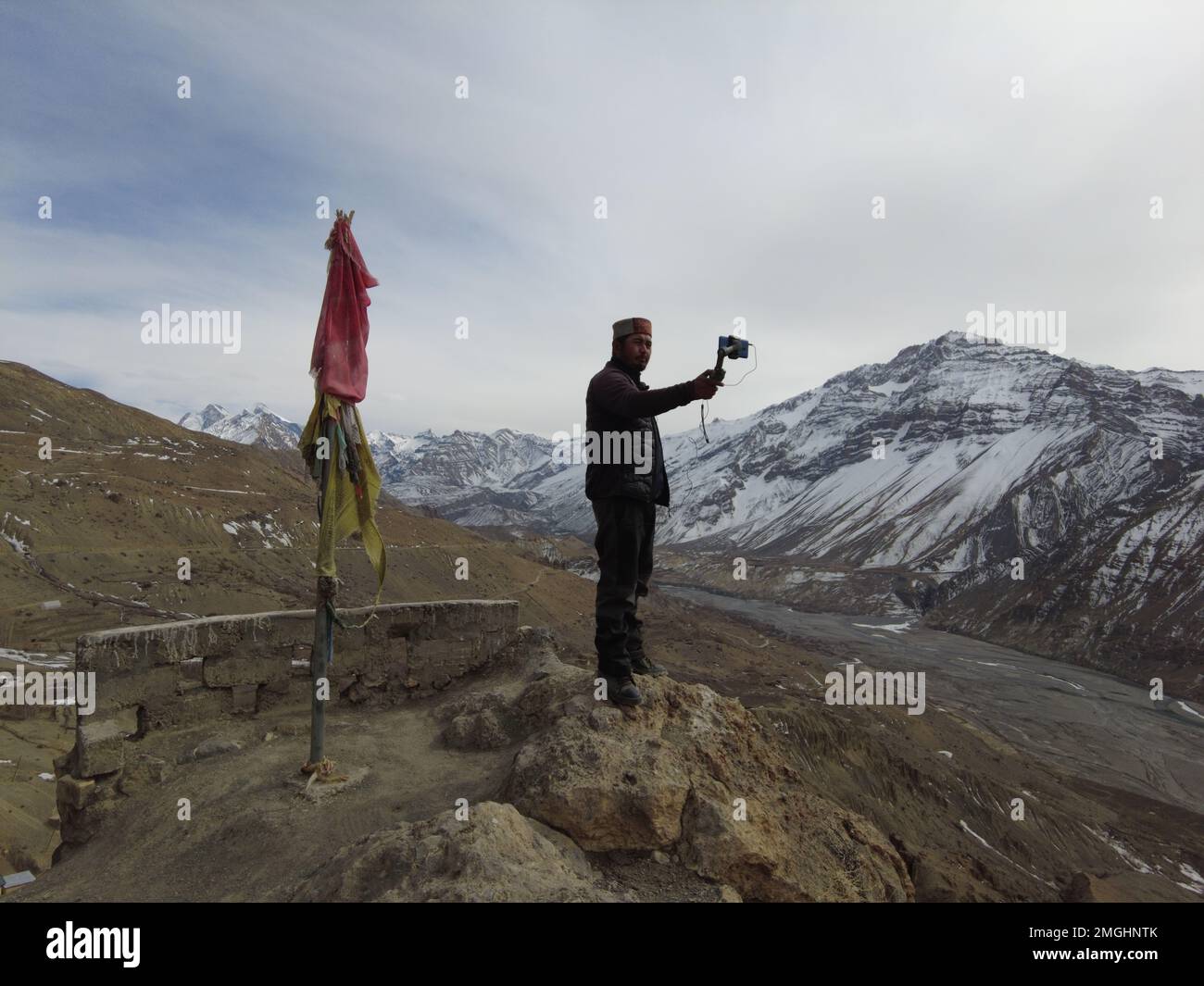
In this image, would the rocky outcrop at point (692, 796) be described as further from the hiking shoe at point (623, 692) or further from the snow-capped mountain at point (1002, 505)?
the snow-capped mountain at point (1002, 505)

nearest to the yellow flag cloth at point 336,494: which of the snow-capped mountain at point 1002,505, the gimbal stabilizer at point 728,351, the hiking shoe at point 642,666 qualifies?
the hiking shoe at point 642,666

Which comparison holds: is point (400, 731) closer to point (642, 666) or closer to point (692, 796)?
point (642, 666)

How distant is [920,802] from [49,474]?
41.5 m

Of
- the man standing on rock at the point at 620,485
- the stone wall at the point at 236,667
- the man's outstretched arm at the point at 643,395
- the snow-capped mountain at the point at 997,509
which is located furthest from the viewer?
the snow-capped mountain at the point at 997,509

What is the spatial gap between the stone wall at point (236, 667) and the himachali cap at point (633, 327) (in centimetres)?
414

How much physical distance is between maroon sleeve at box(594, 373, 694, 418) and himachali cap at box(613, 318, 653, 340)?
0.40 metres

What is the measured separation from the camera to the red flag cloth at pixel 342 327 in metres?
5.21

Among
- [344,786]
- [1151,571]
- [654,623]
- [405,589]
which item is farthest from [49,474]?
[1151,571]

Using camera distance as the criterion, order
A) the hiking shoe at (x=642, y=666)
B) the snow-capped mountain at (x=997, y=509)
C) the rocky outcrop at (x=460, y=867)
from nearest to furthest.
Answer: the rocky outcrop at (x=460, y=867) < the hiking shoe at (x=642, y=666) < the snow-capped mountain at (x=997, y=509)

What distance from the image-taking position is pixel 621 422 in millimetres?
4977

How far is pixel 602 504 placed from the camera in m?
5.10

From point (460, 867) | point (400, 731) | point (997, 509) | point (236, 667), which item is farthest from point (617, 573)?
point (997, 509)

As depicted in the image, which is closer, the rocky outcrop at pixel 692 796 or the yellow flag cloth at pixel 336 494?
the rocky outcrop at pixel 692 796
